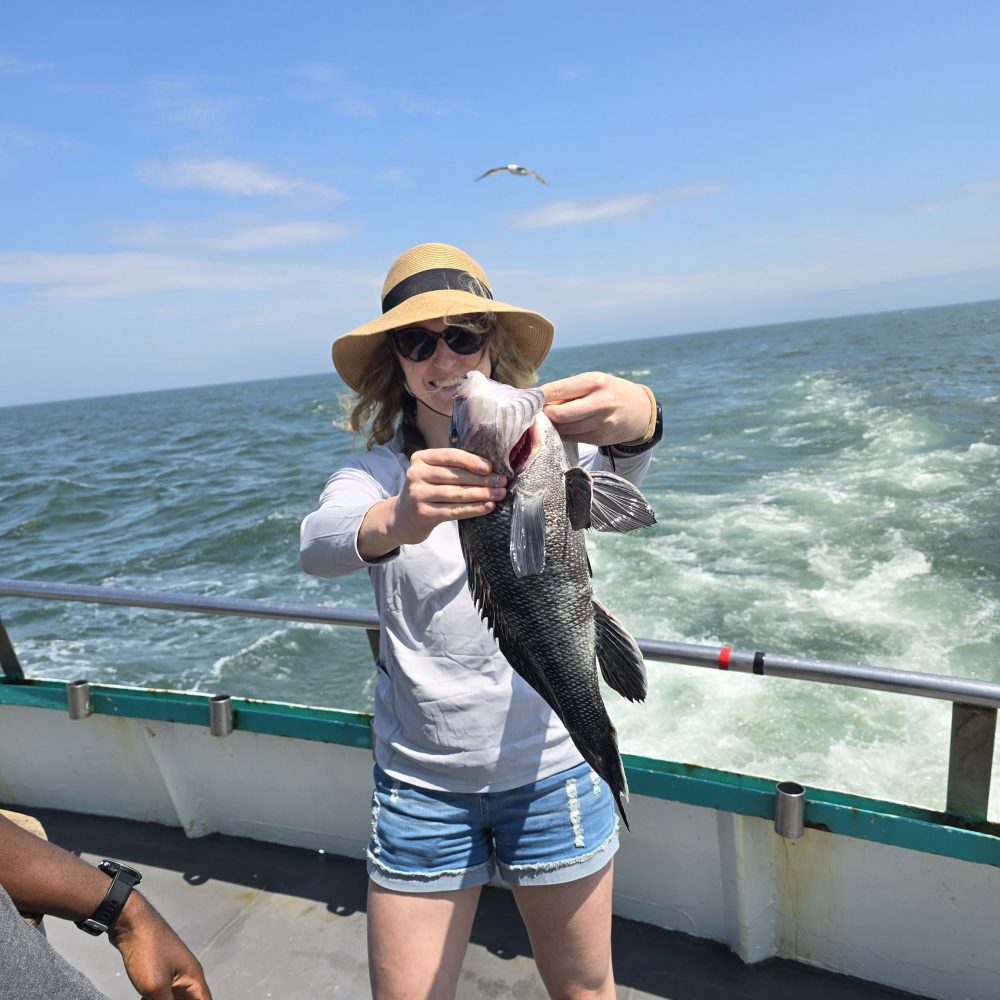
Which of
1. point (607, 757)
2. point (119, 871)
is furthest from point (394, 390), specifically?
point (119, 871)

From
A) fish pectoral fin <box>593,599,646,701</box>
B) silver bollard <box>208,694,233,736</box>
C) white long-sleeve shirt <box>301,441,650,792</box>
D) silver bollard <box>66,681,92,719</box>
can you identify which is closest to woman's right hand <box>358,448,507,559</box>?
white long-sleeve shirt <box>301,441,650,792</box>

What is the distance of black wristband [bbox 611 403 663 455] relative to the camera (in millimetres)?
2059

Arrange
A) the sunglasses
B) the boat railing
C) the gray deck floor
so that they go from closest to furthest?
the sunglasses
the boat railing
the gray deck floor

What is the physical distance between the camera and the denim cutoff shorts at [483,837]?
6.74 feet

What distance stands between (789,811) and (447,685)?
1.49 meters

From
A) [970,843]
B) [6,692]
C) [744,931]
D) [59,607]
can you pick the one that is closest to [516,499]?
[970,843]

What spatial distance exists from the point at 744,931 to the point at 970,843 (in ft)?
3.27

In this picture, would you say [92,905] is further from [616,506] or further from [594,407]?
[594,407]

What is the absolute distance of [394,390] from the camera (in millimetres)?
2508

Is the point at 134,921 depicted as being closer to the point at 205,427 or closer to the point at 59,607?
the point at 59,607

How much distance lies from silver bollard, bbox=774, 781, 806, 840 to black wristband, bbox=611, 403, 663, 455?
147 cm

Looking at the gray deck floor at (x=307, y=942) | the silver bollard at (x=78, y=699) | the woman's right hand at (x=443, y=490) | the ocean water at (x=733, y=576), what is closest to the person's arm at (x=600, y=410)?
the woman's right hand at (x=443, y=490)

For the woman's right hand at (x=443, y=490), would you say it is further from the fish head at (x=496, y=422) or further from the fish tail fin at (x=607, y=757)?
the fish tail fin at (x=607, y=757)

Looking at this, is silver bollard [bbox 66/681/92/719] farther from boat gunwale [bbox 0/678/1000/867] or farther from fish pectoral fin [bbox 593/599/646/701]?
fish pectoral fin [bbox 593/599/646/701]
